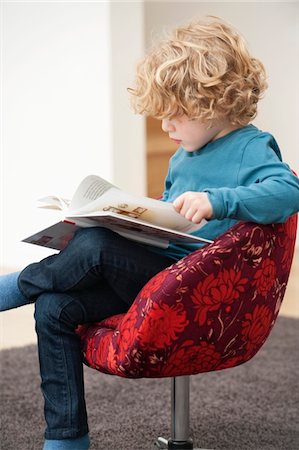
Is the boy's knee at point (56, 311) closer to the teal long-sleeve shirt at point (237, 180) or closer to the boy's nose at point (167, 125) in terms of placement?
the teal long-sleeve shirt at point (237, 180)

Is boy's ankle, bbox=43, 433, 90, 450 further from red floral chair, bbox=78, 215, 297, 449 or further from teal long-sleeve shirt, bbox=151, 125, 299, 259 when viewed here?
teal long-sleeve shirt, bbox=151, 125, 299, 259

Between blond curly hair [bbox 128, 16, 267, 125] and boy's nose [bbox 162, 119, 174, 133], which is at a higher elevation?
blond curly hair [bbox 128, 16, 267, 125]

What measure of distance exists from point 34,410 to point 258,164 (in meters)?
1.01

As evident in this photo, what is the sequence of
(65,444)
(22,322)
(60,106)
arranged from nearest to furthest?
(65,444) < (22,322) < (60,106)

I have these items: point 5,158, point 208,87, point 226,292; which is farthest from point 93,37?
point 226,292

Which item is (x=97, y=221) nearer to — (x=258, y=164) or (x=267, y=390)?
(x=258, y=164)

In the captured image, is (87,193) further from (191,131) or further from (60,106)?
(60,106)

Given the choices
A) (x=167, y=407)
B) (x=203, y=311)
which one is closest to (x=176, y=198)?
(x=203, y=311)

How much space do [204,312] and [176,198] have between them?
23 centimetres

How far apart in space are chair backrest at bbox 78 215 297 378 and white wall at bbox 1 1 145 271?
2200 mm

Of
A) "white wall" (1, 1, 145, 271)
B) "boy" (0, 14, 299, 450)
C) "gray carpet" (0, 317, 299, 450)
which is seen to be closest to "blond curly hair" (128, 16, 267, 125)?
"boy" (0, 14, 299, 450)

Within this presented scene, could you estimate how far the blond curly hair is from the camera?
1652mm

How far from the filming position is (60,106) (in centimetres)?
387

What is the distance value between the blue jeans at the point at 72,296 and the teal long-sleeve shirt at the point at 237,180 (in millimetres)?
121
